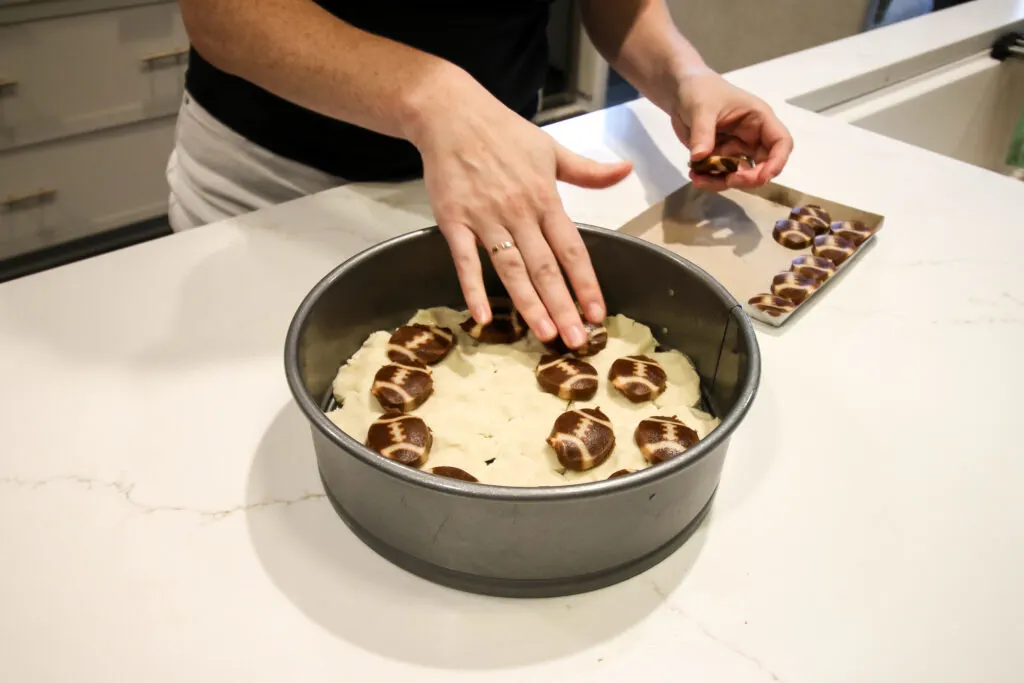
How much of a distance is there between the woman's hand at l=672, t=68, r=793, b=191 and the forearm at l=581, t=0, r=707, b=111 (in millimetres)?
37

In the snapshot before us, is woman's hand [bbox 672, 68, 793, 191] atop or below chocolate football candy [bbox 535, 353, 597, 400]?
atop

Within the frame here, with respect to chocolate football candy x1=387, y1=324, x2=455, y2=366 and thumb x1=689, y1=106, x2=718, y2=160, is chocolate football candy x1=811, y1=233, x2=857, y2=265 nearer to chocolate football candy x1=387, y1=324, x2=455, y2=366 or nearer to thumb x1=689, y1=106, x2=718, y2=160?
thumb x1=689, y1=106, x2=718, y2=160

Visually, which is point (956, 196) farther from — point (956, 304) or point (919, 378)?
point (919, 378)

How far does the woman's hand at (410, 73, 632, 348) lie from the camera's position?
0.69 metres

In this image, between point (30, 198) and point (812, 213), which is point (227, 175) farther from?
point (30, 198)

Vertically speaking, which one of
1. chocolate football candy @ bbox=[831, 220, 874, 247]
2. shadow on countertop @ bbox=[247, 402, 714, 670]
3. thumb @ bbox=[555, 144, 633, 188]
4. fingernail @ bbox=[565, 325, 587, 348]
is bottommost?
shadow on countertop @ bbox=[247, 402, 714, 670]

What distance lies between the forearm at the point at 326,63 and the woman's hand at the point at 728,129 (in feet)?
1.25

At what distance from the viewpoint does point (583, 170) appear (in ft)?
2.43

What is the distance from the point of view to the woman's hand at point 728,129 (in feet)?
3.19

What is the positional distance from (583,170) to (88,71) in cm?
168

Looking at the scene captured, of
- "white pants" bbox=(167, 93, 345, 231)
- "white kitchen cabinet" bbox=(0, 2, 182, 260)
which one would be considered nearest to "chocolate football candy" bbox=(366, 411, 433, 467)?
"white pants" bbox=(167, 93, 345, 231)

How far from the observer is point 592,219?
1.01 meters

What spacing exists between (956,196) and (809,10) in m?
1.93

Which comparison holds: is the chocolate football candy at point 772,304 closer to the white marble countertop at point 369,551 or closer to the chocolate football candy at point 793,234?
the white marble countertop at point 369,551
